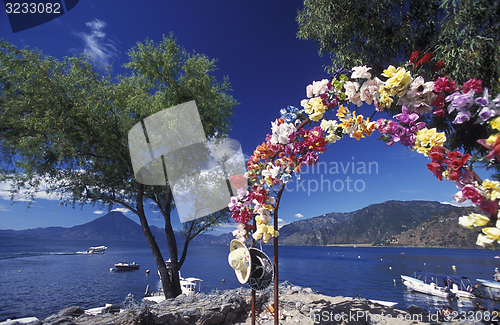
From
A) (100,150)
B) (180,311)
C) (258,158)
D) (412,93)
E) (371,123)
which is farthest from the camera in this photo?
(100,150)

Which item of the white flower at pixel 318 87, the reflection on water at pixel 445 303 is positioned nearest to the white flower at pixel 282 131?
the white flower at pixel 318 87

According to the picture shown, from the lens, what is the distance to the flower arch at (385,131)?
1.34 metres

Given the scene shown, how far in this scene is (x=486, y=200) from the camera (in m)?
1.32

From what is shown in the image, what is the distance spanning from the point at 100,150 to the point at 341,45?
8.11m

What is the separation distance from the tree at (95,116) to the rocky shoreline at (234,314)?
2.26m

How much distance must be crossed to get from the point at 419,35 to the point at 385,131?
5.45 metres

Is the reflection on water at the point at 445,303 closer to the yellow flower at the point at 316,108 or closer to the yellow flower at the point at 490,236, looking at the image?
A: the yellow flower at the point at 316,108

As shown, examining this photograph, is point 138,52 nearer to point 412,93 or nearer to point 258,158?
point 258,158

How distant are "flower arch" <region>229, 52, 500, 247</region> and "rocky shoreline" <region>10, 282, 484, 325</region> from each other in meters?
2.88

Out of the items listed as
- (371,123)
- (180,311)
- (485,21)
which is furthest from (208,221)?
(485,21)

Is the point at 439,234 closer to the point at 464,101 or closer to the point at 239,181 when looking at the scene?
the point at 239,181

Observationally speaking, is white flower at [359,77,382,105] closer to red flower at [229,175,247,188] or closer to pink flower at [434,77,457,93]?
pink flower at [434,77,457,93]

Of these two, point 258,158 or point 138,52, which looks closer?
point 258,158

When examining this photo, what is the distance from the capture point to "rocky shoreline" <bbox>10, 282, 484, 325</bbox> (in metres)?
4.29
